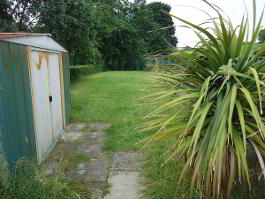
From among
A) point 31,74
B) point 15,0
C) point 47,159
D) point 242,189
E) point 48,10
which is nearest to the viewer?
point 242,189

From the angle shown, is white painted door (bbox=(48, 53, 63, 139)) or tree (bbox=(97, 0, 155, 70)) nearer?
white painted door (bbox=(48, 53, 63, 139))

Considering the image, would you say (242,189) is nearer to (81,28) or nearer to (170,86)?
(170,86)

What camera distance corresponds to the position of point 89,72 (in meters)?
20.1

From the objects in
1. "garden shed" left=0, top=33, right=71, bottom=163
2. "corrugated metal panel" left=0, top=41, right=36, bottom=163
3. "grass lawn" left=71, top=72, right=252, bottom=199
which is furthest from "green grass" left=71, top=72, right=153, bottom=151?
"corrugated metal panel" left=0, top=41, right=36, bottom=163

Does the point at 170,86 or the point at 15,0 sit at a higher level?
the point at 15,0

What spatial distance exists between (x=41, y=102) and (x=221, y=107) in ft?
8.79

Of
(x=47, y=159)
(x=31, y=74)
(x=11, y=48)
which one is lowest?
(x=47, y=159)

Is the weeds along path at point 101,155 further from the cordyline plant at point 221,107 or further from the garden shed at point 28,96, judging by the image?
the cordyline plant at point 221,107

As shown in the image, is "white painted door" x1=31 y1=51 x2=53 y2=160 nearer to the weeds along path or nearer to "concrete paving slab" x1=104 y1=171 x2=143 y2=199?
the weeds along path

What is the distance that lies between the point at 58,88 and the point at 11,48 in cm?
216

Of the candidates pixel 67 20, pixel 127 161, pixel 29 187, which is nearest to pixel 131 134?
pixel 127 161

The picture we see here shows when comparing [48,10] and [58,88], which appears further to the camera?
[48,10]

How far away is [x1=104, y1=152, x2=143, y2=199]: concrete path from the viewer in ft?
9.01

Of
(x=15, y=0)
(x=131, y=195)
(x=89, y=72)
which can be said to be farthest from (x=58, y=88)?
(x=89, y=72)
